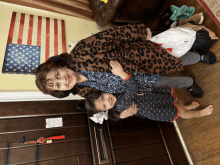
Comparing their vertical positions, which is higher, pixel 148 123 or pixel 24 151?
pixel 148 123

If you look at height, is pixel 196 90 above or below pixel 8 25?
below

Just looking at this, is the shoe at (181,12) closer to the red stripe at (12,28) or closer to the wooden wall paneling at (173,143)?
the wooden wall paneling at (173,143)

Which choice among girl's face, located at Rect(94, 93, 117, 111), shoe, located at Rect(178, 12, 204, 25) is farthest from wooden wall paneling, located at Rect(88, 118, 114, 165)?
shoe, located at Rect(178, 12, 204, 25)

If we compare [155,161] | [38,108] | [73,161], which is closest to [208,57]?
[155,161]

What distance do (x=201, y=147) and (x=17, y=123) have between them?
6.48ft

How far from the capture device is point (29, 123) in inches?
53.8

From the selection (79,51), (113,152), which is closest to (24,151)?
(113,152)

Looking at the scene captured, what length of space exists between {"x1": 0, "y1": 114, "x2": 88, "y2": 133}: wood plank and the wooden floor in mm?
1323

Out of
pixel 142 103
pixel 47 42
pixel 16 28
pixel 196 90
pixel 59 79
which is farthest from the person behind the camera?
pixel 47 42

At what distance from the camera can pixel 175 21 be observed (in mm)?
1686

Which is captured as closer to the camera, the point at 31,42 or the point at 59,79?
the point at 59,79

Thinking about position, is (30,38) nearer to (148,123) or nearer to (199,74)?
(148,123)

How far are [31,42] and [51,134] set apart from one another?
46.6 inches

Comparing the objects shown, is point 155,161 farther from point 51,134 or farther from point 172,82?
point 51,134
